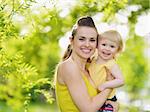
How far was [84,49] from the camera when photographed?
4.41 m

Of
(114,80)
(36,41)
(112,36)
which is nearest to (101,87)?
(114,80)

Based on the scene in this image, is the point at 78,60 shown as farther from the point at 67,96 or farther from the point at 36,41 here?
the point at 36,41

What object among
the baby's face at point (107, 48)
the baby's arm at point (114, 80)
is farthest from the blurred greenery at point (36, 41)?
the baby's arm at point (114, 80)

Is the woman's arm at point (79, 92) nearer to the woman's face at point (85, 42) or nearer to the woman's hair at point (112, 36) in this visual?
the woman's face at point (85, 42)

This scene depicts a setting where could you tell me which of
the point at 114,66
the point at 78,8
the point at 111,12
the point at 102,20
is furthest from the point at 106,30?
the point at 78,8

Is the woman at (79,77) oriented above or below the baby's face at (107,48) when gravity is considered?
below

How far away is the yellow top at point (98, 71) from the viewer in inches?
177

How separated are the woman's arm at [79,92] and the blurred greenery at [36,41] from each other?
0.57m

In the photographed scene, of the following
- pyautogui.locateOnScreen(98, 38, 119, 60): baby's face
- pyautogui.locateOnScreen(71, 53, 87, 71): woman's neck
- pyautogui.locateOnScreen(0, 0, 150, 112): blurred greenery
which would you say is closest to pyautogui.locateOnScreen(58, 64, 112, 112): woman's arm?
pyautogui.locateOnScreen(71, 53, 87, 71): woman's neck

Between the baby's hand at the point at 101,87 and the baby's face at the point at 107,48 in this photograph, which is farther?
the baby's face at the point at 107,48

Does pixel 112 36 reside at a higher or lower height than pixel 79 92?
higher

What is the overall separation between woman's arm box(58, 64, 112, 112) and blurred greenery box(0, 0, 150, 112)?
566 mm

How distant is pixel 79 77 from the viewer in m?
4.35

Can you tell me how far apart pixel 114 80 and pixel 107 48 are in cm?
25
